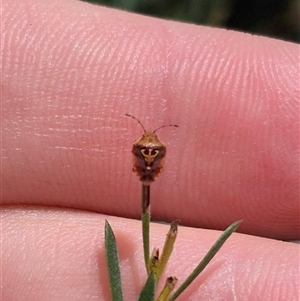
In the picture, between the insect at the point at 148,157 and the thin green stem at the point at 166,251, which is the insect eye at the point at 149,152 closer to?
the insect at the point at 148,157

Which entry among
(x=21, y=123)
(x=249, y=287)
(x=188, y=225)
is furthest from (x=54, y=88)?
(x=249, y=287)

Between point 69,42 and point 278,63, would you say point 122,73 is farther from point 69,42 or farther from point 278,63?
point 278,63

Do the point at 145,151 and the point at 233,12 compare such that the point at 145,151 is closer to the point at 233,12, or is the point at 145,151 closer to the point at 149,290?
the point at 149,290

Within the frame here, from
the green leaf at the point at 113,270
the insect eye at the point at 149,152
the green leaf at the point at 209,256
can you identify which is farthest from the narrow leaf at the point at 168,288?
the insect eye at the point at 149,152

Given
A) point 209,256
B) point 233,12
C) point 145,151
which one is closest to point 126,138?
point 145,151

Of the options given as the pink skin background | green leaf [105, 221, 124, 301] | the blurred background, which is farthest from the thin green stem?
the blurred background

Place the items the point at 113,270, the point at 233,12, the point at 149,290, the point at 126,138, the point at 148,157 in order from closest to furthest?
the point at 148,157, the point at 149,290, the point at 113,270, the point at 126,138, the point at 233,12
